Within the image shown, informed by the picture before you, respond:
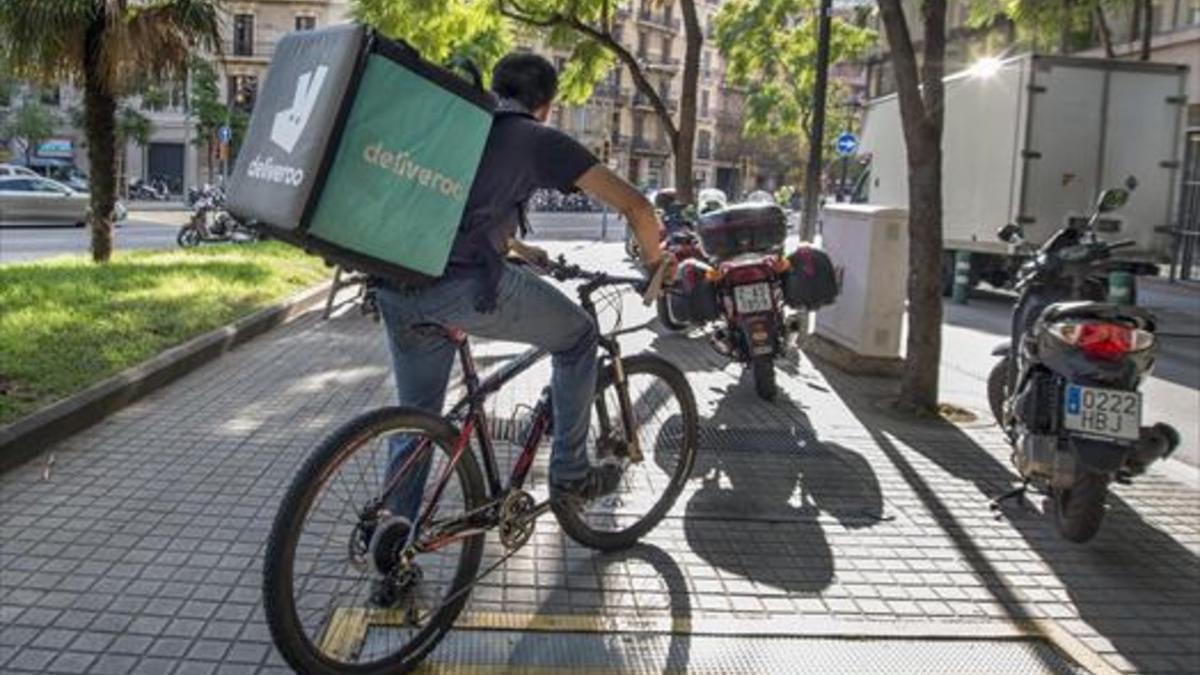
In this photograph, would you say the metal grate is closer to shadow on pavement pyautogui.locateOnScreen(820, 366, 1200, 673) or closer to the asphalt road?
shadow on pavement pyautogui.locateOnScreen(820, 366, 1200, 673)

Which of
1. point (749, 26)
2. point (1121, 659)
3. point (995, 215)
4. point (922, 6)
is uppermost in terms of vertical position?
point (749, 26)

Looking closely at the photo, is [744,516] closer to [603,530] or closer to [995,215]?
[603,530]

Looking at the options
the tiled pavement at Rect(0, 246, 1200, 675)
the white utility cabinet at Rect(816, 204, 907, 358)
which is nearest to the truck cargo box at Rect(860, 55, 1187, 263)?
the white utility cabinet at Rect(816, 204, 907, 358)

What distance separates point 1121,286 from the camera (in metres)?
6.66

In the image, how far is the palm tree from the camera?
12992mm

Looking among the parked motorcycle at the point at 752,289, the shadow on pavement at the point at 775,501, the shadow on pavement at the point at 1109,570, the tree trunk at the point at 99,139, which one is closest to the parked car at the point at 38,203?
the tree trunk at the point at 99,139

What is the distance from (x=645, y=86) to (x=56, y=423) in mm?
12316

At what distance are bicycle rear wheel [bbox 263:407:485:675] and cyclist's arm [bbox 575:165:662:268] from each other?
864mm

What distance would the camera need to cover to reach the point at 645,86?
17.1m

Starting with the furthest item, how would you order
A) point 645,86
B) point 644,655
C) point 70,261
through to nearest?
point 645,86 → point 70,261 → point 644,655

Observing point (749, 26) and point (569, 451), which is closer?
point (569, 451)

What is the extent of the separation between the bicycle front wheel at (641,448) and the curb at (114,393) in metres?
2.71

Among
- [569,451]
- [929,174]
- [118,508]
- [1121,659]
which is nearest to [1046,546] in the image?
[1121,659]

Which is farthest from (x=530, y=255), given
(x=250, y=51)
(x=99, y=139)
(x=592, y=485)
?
(x=250, y=51)
